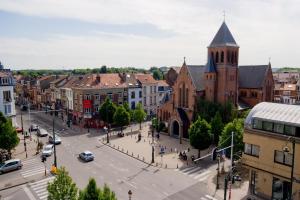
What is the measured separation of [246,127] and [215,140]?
51.6 feet

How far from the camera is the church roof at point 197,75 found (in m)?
53.7

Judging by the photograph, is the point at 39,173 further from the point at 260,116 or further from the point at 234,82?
the point at 234,82

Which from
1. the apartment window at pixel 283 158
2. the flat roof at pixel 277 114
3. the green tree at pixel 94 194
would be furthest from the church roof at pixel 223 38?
the green tree at pixel 94 194

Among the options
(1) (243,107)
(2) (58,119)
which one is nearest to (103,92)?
(2) (58,119)

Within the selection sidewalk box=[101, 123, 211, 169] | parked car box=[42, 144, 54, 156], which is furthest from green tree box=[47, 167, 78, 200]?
parked car box=[42, 144, 54, 156]

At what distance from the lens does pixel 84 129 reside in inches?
2383

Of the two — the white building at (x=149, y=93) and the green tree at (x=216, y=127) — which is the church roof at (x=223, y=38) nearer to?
the green tree at (x=216, y=127)

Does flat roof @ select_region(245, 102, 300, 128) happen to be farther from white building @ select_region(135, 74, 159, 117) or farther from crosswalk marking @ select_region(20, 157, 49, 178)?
white building @ select_region(135, 74, 159, 117)

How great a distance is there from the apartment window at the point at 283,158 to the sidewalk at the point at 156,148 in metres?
14.2

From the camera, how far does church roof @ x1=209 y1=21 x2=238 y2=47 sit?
53.3m

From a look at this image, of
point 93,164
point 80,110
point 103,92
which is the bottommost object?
point 93,164

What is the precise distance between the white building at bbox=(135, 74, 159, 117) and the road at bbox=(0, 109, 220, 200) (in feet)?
94.7

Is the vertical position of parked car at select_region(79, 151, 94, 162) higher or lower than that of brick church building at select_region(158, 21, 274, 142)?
lower

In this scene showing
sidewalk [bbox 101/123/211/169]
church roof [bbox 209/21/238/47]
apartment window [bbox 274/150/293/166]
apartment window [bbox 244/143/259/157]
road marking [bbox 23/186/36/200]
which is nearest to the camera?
apartment window [bbox 274/150/293/166]
